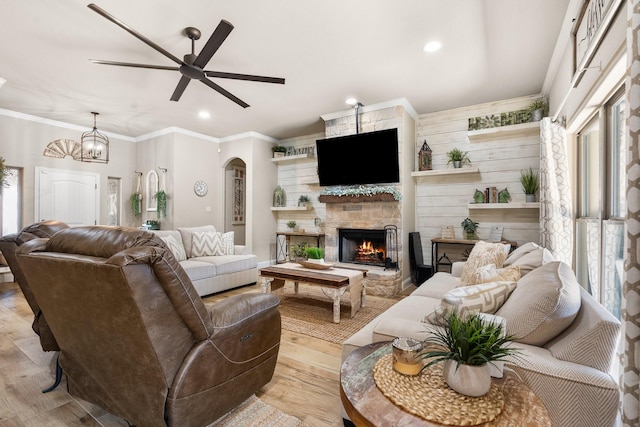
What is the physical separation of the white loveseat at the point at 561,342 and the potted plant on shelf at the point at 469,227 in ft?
10.3

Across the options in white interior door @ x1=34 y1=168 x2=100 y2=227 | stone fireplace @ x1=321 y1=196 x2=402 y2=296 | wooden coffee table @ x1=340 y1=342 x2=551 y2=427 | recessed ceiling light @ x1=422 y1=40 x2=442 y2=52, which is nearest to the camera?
wooden coffee table @ x1=340 y1=342 x2=551 y2=427

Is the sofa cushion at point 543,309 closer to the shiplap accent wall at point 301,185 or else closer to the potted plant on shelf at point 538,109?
the potted plant on shelf at point 538,109

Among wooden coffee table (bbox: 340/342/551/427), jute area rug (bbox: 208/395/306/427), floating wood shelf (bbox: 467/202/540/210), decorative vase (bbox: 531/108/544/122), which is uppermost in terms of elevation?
decorative vase (bbox: 531/108/544/122)

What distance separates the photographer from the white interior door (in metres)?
5.35

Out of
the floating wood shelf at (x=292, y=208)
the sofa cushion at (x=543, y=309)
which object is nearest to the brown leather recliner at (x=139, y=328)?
the sofa cushion at (x=543, y=309)

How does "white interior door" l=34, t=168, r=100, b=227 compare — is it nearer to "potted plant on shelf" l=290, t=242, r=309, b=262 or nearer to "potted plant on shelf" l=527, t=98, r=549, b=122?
"potted plant on shelf" l=290, t=242, r=309, b=262

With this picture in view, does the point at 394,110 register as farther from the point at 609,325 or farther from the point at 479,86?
the point at 609,325

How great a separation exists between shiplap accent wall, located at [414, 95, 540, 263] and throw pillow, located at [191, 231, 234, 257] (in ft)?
10.6

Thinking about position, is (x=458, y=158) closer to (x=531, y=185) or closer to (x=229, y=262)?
(x=531, y=185)

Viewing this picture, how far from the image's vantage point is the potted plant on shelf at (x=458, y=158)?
4.62 metres

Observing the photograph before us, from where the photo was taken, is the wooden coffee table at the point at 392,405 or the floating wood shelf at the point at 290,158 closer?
the wooden coffee table at the point at 392,405

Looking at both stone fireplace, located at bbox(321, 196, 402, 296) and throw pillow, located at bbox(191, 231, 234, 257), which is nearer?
stone fireplace, located at bbox(321, 196, 402, 296)

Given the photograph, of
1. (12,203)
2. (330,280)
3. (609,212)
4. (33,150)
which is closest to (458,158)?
(609,212)

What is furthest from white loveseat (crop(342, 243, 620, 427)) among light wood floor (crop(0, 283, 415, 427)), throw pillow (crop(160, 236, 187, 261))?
throw pillow (crop(160, 236, 187, 261))
